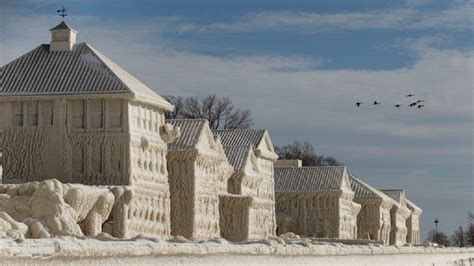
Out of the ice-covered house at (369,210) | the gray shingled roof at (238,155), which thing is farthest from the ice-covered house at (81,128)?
the ice-covered house at (369,210)

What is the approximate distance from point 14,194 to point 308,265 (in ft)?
52.7

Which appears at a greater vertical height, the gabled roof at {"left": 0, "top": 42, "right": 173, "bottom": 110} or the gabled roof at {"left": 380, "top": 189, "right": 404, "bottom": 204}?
the gabled roof at {"left": 0, "top": 42, "right": 173, "bottom": 110}

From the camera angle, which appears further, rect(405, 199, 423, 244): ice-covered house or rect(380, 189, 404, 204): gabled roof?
rect(405, 199, 423, 244): ice-covered house

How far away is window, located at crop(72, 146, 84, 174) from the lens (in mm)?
50875

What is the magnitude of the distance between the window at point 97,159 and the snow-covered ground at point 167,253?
50.5 feet

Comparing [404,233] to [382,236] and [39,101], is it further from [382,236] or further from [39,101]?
[39,101]

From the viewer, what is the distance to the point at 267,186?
7731 centimetres

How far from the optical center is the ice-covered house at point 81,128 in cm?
5053

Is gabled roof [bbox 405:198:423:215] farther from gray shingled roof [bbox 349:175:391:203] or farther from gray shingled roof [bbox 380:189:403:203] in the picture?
gray shingled roof [bbox 349:175:391:203]

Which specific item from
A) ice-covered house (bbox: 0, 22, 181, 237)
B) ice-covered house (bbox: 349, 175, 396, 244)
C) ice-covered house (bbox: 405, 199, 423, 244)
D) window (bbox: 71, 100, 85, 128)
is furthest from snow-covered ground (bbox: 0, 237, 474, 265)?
ice-covered house (bbox: 405, 199, 423, 244)

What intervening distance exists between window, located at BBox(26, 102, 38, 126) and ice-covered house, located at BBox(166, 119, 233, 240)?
27.2 ft

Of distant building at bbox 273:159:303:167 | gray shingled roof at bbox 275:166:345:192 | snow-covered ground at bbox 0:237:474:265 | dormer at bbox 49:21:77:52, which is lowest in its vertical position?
snow-covered ground at bbox 0:237:474:265

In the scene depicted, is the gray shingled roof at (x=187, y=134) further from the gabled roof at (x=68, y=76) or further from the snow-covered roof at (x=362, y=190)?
the snow-covered roof at (x=362, y=190)

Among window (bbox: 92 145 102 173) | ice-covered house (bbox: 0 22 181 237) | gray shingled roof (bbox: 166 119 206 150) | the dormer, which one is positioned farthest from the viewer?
gray shingled roof (bbox: 166 119 206 150)
